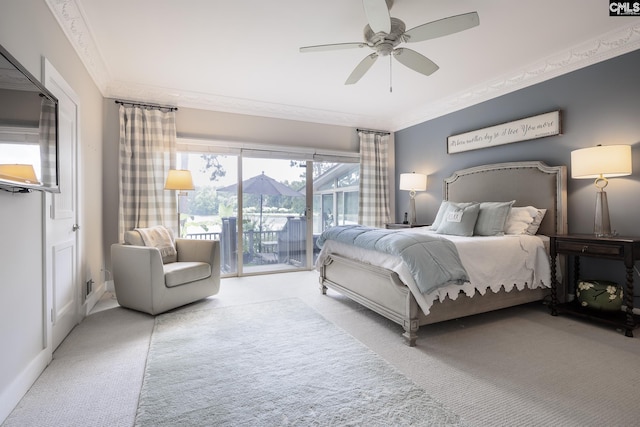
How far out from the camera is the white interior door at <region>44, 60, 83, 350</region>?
7.47ft

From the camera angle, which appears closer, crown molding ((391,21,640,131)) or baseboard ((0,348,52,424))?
baseboard ((0,348,52,424))

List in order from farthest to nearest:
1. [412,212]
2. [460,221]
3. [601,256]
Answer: [412,212], [460,221], [601,256]

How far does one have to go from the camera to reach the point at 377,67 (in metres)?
3.58

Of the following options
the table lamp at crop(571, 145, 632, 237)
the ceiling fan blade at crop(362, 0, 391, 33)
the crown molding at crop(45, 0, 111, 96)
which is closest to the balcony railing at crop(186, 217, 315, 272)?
the crown molding at crop(45, 0, 111, 96)

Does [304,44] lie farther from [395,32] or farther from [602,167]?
[602,167]

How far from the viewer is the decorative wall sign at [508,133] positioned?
348cm

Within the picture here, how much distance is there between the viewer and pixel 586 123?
3.21 meters

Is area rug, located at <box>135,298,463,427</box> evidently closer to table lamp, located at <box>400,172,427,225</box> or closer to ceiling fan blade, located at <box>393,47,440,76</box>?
ceiling fan blade, located at <box>393,47,440,76</box>

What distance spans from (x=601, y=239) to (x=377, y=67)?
272cm

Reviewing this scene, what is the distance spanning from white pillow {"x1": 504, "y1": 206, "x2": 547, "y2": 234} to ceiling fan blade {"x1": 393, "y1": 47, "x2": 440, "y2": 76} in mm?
1867

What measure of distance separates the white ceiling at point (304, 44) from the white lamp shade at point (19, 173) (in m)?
1.47

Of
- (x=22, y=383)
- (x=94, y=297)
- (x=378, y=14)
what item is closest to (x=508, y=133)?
(x=378, y=14)

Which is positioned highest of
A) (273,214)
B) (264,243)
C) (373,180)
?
(373,180)

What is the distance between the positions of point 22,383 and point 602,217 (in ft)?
14.7
